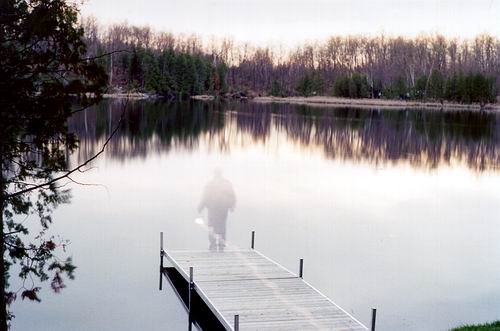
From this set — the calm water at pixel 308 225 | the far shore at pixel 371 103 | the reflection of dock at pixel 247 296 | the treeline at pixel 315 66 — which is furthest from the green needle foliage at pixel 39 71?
the treeline at pixel 315 66

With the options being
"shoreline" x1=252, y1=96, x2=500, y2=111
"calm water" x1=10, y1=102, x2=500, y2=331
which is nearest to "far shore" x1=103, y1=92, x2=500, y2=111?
"shoreline" x1=252, y1=96, x2=500, y2=111

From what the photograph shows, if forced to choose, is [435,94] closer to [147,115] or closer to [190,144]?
[147,115]

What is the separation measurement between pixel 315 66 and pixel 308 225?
109615 millimetres

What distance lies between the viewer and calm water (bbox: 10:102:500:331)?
33.0ft

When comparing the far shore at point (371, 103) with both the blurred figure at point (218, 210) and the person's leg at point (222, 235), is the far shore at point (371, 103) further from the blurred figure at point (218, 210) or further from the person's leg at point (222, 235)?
the person's leg at point (222, 235)

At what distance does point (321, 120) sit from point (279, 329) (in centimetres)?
4571

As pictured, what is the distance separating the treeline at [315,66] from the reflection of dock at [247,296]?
73005 mm

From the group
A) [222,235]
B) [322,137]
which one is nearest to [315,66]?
[322,137]

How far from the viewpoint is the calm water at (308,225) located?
10062mm

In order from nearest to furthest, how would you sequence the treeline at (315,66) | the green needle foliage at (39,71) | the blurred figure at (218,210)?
the green needle foliage at (39,71), the blurred figure at (218,210), the treeline at (315,66)

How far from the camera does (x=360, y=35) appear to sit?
121 meters

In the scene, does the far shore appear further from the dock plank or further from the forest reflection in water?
the dock plank

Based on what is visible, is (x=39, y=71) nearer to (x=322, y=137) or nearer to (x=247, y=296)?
(x=247, y=296)

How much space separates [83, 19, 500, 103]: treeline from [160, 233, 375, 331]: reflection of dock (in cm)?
7301
